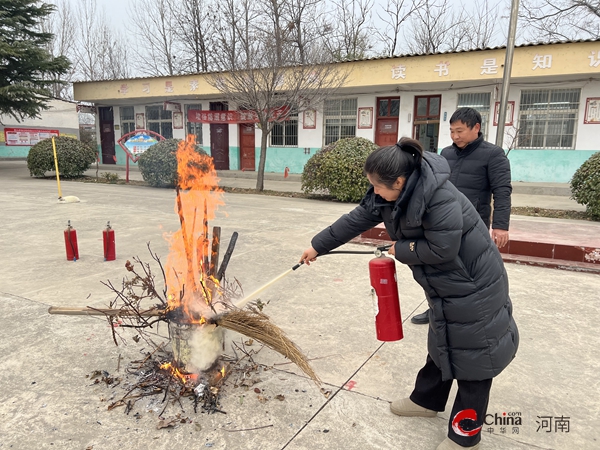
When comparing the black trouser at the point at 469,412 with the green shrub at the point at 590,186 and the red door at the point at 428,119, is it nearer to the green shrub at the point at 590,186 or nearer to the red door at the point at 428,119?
the green shrub at the point at 590,186

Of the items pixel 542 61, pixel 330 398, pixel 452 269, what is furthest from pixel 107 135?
pixel 452 269

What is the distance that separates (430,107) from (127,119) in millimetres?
14262

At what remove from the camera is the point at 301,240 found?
6.29 meters

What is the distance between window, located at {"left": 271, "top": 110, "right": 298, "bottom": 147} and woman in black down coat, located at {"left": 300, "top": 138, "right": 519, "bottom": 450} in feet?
48.4

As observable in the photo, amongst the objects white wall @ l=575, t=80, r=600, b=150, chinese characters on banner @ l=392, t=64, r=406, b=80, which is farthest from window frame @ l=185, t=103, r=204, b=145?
white wall @ l=575, t=80, r=600, b=150

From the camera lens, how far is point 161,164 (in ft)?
42.2

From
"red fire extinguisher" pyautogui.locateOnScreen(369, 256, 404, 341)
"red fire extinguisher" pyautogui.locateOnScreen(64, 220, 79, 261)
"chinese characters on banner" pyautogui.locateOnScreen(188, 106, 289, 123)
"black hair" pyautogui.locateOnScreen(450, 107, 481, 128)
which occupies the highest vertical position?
"chinese characters on banner" pyautogui.locateOnScreen(188, 106, 289, 123)

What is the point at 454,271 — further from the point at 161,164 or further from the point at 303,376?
the point at 161,164

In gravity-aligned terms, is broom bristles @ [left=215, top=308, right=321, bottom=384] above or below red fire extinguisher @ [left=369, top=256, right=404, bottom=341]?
below

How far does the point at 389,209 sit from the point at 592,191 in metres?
7.80

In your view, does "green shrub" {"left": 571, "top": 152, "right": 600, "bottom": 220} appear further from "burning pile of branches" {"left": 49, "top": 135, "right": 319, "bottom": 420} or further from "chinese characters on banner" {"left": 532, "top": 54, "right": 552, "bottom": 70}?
"burning pile of branches" {"left": 49, "top": 135, "right": 319, "bottom": 420}

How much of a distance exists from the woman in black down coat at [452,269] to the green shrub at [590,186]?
7.48 meters

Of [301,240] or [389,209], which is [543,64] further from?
[389,209]

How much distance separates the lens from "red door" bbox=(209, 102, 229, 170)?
18.0 meters
